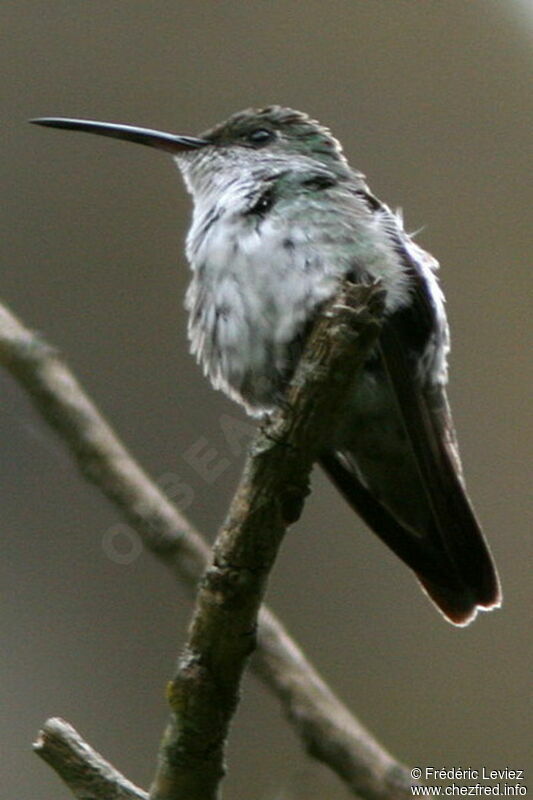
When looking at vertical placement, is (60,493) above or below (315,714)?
above

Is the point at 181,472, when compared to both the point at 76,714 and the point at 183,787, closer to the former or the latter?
the point at 76,714

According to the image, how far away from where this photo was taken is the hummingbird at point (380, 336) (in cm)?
381

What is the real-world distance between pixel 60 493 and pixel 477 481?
6.31ft

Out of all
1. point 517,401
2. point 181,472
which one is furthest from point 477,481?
point 181,472

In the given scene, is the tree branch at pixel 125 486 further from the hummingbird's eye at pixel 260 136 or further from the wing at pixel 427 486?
the hummingbird's eye at pixel 260 136

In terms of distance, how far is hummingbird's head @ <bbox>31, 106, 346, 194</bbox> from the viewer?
4539 millimetres

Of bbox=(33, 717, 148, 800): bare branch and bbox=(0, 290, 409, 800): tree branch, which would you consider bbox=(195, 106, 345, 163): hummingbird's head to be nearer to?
bbox=(0, 290, 409, 800): tree branch

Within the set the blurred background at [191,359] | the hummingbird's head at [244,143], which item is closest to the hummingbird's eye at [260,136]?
the hummingbird's head at [244,143]

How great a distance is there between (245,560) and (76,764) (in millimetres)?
596

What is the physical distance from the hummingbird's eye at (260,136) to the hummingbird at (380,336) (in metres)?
0.15

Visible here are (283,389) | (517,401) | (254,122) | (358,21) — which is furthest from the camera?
(358,21)

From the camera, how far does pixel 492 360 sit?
614cm

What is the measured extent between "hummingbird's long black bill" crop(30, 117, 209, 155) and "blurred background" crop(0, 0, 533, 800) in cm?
87

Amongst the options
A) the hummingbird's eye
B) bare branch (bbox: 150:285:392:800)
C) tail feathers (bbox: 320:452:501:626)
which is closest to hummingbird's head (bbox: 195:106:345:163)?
the hummingbird's eye
